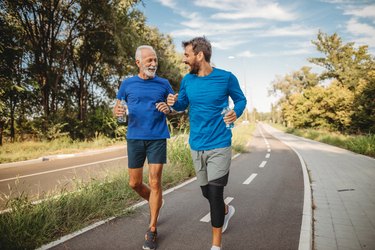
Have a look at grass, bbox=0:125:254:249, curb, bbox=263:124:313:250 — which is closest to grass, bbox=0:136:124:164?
grass, bbox=0:125:254:249

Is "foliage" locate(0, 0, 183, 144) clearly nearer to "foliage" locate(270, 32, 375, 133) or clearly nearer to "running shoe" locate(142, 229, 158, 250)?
"running shoe" locate(142, 229, 158, 250)

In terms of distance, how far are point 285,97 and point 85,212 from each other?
71874mm

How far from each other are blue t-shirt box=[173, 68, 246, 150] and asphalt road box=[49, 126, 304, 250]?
1.41 metres

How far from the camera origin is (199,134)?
2971 mm

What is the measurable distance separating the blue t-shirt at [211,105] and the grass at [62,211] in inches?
86.3

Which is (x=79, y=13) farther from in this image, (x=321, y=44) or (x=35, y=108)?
(x=321, y=44)

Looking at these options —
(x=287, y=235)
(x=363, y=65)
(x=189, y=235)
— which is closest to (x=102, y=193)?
(x=189, y=235)

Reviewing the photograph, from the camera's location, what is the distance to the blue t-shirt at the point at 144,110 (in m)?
3.25

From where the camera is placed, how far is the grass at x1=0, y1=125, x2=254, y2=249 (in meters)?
3.11

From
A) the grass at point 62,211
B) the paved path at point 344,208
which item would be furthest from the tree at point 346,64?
the grass at point 62,211

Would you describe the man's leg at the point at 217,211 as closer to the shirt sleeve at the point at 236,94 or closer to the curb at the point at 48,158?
the shirt sleeve at the point at 236,94

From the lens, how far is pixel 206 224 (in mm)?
4059

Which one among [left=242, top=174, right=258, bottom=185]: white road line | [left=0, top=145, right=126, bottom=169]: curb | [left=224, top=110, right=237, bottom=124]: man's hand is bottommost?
[left=0, top=145, right=126, bottom=169]: curb

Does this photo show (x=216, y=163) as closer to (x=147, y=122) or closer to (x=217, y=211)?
(x=217, y=211)
